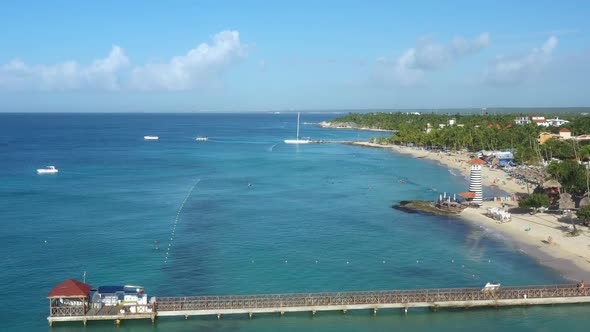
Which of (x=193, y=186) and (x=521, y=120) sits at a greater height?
(x=521, y=120)

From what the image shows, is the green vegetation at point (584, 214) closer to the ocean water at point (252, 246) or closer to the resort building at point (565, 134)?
the ocean water at point (252, 246)

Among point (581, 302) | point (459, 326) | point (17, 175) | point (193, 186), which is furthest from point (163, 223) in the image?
point (17, 175)

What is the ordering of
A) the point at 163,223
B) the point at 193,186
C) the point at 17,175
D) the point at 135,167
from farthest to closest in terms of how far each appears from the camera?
1. the point at 135,167
2. the point at 17,175
3. the point at 193,186
4. the point at 163,223

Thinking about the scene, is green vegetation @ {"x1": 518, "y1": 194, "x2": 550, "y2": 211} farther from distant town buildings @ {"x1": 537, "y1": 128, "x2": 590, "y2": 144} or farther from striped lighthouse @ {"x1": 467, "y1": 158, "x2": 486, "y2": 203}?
distant town buildings @ {"x1": 537, "y1": 128, "x2": 590, "y2": 144}

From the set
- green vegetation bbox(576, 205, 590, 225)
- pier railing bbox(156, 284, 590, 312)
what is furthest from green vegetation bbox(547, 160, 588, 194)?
pier railing bbox(156, 284, 590, 312)

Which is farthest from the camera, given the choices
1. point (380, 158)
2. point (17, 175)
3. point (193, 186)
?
point (380, 158)

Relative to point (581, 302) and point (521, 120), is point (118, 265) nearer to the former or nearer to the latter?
point (581, 302)
